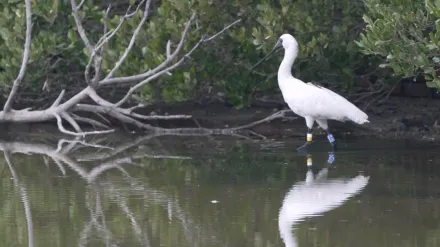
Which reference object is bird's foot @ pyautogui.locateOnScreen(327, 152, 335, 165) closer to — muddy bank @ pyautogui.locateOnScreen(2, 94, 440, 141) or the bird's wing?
the bird's wing

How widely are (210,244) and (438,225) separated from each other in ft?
6.32

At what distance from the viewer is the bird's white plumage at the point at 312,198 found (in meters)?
7.80

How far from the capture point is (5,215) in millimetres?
8219

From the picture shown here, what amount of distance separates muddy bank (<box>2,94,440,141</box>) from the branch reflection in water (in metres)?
2.00

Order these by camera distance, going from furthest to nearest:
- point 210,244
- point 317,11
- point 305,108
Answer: point 317,11, point 305,108, point 210,244

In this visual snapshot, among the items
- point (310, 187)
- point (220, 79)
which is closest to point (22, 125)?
point (220, 79)

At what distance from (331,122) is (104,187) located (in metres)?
7.33

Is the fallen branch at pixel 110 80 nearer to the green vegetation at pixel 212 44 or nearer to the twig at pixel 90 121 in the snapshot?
the twig at pixel 90 121

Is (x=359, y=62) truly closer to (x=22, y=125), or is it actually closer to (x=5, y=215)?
(x=22, y=125)

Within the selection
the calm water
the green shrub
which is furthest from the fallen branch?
the green shrub

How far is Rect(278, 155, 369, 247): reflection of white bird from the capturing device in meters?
7.82

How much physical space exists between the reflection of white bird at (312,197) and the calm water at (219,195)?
13mm

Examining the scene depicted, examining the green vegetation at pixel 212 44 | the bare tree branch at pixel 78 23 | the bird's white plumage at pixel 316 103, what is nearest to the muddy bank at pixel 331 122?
the green vegetation at pixel 212 44

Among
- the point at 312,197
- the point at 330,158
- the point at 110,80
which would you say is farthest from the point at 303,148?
the point at 312,197
